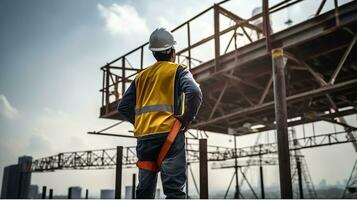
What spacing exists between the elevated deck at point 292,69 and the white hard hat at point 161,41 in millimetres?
6311

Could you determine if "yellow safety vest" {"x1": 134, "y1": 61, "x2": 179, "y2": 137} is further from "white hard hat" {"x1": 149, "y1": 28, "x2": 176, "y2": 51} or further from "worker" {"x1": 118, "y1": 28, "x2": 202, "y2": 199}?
"white hard hat" {"x1": 149, "y1": 28, "x2": 176, "y2": 51}

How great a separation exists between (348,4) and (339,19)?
15.1 inches

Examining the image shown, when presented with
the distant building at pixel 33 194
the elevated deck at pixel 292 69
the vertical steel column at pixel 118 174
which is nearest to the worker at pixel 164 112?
the elevated deck at pixel 292 69

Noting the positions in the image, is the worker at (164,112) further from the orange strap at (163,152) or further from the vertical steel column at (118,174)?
the vertical steel column at (118,174)

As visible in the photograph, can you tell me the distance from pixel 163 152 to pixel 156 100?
49 centimetres

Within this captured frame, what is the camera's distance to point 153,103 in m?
3.11

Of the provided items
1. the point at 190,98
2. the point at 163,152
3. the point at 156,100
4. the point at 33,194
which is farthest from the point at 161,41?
the point at 33,194

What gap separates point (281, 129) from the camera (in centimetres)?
763

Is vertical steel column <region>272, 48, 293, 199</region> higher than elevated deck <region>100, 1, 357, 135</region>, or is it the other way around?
elevated deck <region>100, 1, 357, 135</region>

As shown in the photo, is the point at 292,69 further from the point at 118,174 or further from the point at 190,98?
the point at 190,98

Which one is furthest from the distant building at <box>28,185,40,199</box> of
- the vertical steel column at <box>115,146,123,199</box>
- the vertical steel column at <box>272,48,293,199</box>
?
the vertical steel column at <box>272,48,293,199</box>

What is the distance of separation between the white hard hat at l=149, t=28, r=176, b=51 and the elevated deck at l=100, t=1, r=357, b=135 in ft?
20.7

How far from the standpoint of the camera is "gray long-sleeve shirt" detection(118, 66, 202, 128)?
2934 mm

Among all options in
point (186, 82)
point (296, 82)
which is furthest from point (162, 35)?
point (296, 82)
